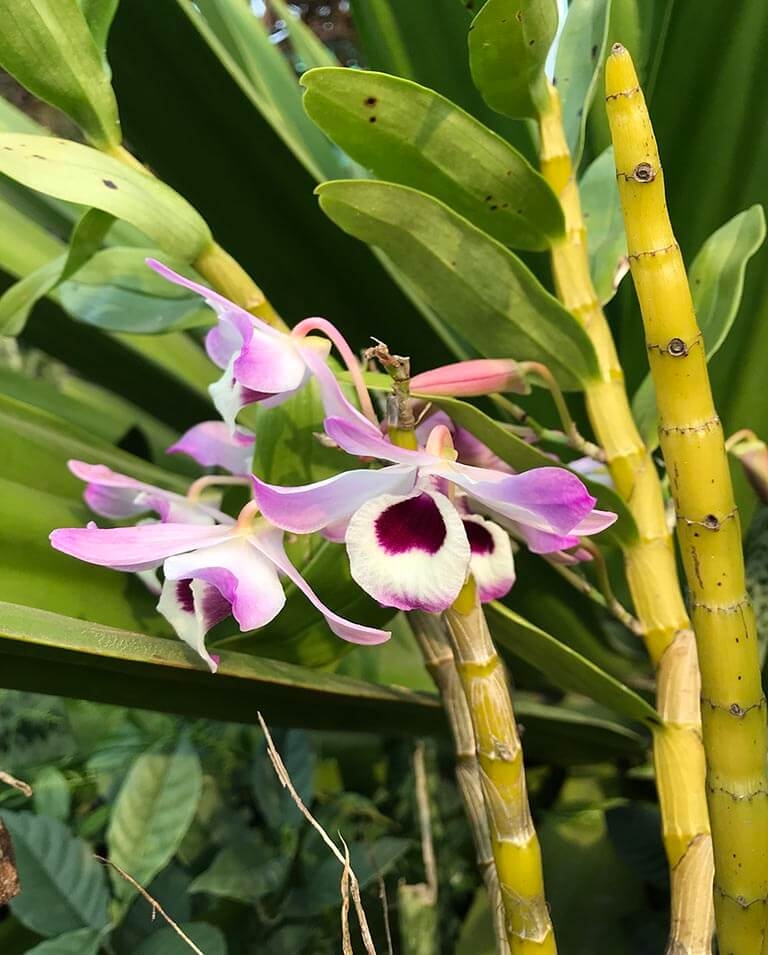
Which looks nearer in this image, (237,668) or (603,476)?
(237,668)

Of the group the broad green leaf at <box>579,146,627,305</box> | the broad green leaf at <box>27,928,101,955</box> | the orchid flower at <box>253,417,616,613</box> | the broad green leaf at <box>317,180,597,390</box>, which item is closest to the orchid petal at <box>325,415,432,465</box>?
the orchid flower at <box>253,417,616,613</box>

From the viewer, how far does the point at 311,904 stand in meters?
0.54

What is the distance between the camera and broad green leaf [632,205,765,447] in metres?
0.41

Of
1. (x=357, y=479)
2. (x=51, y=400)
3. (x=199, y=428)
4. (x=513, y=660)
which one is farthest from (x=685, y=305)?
(x=51, y=400)

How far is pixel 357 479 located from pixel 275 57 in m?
0.72

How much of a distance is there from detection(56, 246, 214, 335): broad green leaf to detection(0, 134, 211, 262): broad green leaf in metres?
0.12

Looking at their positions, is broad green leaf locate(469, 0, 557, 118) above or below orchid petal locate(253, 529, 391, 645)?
above

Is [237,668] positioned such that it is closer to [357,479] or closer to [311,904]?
[357,479]

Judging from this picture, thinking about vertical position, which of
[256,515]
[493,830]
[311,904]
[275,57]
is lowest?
[311,904]

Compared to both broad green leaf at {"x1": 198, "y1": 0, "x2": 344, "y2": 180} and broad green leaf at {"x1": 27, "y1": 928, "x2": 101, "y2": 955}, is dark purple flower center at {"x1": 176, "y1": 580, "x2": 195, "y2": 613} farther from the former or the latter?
broad green leaf at {"x1": 198, "y1": 0, "x2": 344, "y2": 180}

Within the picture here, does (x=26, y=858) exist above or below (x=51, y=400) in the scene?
below

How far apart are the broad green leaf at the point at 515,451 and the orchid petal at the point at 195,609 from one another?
4.6 inches

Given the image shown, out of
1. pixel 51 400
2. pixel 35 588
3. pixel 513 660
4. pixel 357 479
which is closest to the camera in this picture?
pixel 357 479

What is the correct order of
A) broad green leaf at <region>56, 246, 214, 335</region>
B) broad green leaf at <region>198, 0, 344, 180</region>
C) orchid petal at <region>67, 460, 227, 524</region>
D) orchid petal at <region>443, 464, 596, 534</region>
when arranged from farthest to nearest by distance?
1. broad green leaf at <region>198, 0, 344, 180</region>
2. broad green leaf at <region>56, 246, 214, 335</region>
3. orchid petal at <region>67, 460, 227, 524</region>
4. orchid petal at <region>443, 464, 596, 534</region>
